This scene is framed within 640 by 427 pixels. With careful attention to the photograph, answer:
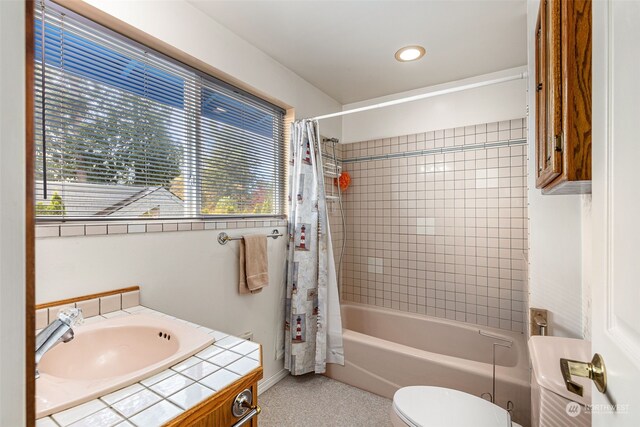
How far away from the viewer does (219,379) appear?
0.82 meters

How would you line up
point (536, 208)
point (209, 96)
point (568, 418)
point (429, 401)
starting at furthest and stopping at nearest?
point (209, 96), point (536, 208), point (429, 401), point (568, 418)

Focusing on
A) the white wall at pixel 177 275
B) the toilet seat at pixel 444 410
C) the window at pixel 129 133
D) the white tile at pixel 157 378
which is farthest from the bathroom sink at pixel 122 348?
the toilet seat at pixel 444 410

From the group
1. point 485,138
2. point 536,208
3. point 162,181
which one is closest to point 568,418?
point 536,208

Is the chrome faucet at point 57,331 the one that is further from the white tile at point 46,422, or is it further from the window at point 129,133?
the window at point 129,133

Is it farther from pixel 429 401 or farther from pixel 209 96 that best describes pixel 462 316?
pixel 209 96

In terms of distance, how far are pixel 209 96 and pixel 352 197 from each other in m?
1.78

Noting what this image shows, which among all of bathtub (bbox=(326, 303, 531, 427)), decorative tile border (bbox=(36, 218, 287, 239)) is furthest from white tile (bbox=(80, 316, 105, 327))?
bathtub (bbox=(326, 303, 531, 427))

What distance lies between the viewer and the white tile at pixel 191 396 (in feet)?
2.35

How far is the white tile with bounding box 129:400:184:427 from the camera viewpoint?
648 millimetres

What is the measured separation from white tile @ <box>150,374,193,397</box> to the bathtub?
1.65m

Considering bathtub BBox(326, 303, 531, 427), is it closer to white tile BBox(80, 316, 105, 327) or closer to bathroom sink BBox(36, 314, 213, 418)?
bathroom sink BBox(36, 314, 213, 418)

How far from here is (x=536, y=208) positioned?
5.08 ft
